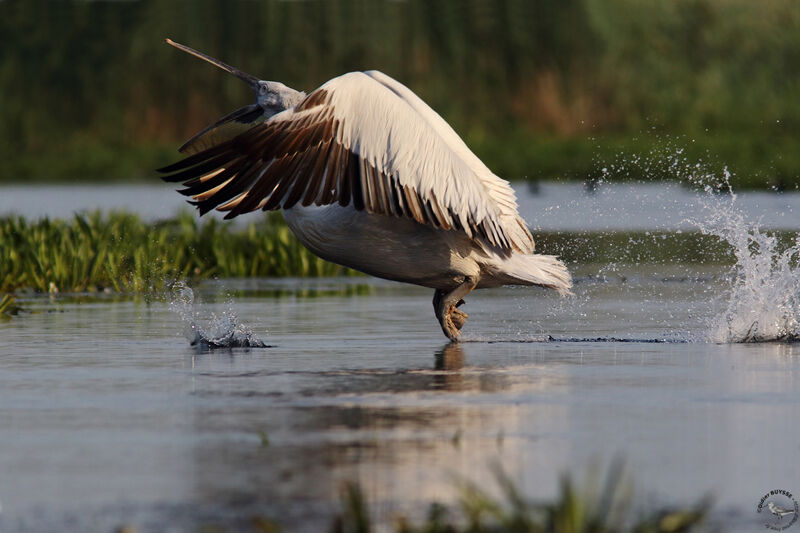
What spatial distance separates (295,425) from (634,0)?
→ 5240 centimetres

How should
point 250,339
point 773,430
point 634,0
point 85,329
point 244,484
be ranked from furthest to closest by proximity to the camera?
1. point 634,0
2. point 85,329
3. point 250,339
4. point 773,430
5. point 244,484

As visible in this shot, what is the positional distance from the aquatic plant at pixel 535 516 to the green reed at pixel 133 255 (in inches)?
411

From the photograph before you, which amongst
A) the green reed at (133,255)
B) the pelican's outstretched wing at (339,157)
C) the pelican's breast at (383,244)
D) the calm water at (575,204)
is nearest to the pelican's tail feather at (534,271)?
the pelican's breast at (383,244)

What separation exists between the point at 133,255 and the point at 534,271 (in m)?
6.60

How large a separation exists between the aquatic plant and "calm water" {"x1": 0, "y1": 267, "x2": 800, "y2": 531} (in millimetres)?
192

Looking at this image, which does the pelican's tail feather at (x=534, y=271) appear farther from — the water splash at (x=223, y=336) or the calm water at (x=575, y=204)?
the calm water at (x=575, y=204)

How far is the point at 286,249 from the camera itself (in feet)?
57.7

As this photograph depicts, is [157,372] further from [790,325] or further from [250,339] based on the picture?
[790,325]

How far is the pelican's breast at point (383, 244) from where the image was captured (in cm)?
936

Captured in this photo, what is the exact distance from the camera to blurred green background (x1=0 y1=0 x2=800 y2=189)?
45688 mm

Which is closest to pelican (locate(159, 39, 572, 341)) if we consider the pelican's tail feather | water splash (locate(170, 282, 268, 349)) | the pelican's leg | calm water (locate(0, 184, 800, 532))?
the pelican's leg

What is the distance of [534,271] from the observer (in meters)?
10.3

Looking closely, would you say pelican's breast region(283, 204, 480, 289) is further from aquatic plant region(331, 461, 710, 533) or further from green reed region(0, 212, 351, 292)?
green reed region(0, 212, 351, 292)

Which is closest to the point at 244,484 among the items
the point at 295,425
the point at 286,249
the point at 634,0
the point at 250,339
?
the point at 295,425
